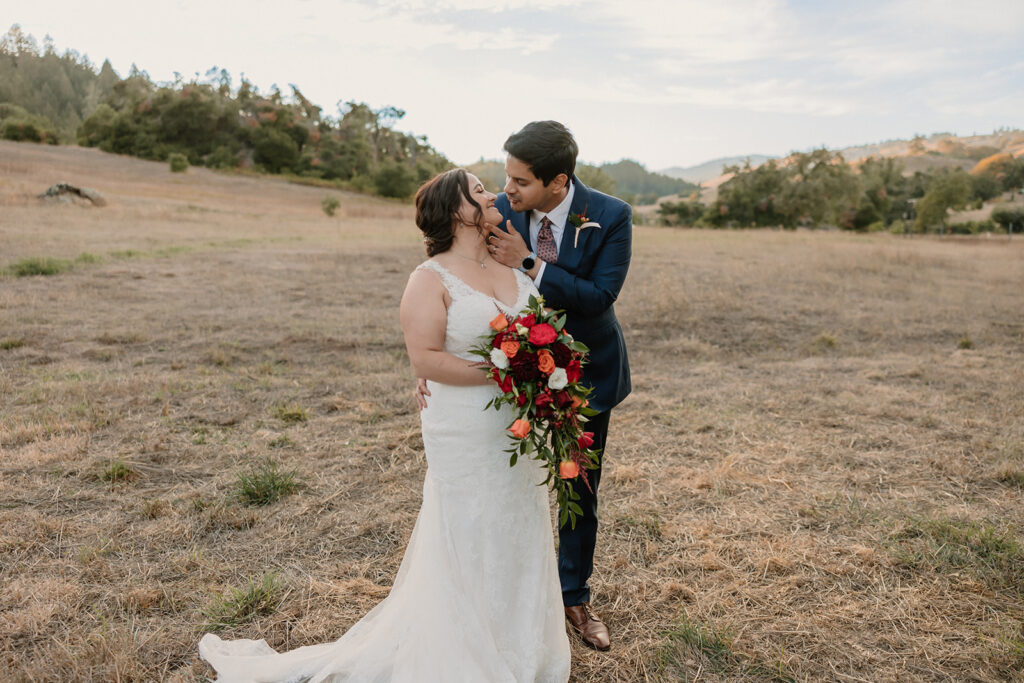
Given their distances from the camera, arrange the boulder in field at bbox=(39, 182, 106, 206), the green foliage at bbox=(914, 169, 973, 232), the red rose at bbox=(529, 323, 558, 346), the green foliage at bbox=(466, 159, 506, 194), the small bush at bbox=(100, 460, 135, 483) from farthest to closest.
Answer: the green foliage at bbox=(914, 169, 973, 232)
the boulder in field at bbox=(39, 182, 106, 206)
the small bush at bbox=(100, 460, 135, 483)
the green foliage at bbox=(466, 159, 506, 194)
the red rose at bbox=(529, 323, 558, 346)

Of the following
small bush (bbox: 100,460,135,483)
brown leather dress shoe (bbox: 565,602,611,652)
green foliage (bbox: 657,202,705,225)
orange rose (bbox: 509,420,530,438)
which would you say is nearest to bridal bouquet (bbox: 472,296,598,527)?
orange rose (bbox: 509,420,530,438)

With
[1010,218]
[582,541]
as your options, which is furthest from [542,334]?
[1010,218]

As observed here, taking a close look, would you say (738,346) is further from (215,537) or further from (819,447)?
(215,537)

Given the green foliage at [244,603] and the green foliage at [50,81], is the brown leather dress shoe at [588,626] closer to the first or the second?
the green foliage at [244,603]

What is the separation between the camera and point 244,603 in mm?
3467

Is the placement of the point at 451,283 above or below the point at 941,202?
below

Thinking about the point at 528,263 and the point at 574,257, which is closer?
the point at 528,263

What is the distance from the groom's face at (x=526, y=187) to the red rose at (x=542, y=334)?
677mm

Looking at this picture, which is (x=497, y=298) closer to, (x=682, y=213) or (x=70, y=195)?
(x=70, y=195)

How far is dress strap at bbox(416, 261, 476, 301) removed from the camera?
8.35 feet

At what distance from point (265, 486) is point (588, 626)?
8.63 feet

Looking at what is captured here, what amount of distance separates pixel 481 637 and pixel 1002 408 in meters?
6.61

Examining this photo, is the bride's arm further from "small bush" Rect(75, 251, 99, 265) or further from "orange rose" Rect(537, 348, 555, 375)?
"small bush" Rect(75, 251, 99, 265)

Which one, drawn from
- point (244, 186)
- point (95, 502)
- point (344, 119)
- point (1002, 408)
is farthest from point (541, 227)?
point (344, 119)
